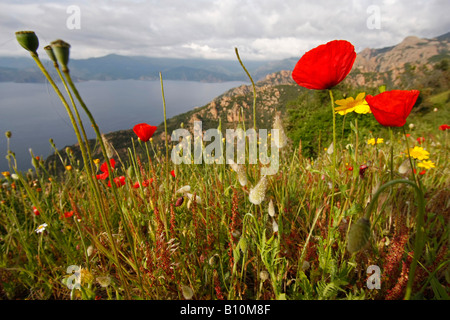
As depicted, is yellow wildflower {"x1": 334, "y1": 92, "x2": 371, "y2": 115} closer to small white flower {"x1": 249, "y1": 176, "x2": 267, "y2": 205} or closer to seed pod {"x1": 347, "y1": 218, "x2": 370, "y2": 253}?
small white flower {"x1": 249, "y1": 176, "x2": 267, "y2": 205}

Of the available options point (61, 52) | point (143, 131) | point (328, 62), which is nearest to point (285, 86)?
point (143, 131)

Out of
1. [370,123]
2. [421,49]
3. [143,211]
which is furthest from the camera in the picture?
[421,49]

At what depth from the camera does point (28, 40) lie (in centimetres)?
58

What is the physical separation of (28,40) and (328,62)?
0.92 metres

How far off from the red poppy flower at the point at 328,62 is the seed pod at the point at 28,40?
0.85 m

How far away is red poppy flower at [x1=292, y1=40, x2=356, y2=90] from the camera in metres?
0.88

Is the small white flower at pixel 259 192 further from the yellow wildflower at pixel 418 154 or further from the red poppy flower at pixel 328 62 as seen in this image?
the yellow wildflower at pixel 418 154

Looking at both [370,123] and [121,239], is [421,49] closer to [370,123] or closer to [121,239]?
[370,123]

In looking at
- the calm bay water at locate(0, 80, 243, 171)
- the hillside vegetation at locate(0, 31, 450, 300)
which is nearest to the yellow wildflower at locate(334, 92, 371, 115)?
the hillside vegetation at locate(0, 31, 450, 300)

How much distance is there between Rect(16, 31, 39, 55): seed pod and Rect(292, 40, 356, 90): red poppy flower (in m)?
0.85
